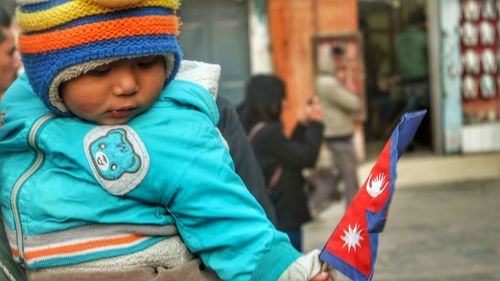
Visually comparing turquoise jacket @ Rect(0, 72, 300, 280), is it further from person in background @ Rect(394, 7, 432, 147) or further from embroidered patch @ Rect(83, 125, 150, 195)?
person in background @ Rect(394, 7, 432, 147)

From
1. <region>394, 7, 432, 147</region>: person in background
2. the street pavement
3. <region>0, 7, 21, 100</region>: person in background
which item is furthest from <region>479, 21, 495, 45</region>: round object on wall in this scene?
<region>0, 7, 21, 100</region>: person in background

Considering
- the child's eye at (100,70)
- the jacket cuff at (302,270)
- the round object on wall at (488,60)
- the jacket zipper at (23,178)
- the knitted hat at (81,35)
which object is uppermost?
the knitted hat at (81,35)

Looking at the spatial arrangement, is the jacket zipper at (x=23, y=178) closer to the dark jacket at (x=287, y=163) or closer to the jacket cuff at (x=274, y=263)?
the jacket cuff at (x=274, y=263)

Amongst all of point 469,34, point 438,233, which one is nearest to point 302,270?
point 438,233

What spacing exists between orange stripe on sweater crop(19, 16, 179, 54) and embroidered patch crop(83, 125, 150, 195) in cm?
20

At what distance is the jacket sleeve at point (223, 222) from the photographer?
1.66 metres

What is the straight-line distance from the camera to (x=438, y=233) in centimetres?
802

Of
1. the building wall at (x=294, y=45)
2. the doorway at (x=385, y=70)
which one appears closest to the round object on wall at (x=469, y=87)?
the doorway at (x=385, y=70)

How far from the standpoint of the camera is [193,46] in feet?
37.0

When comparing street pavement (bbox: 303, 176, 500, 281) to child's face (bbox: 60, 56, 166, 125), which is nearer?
child's face (bbox: 60, 56, 166, 125)

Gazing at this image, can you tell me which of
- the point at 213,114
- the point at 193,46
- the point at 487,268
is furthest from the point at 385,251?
the point at 213,114

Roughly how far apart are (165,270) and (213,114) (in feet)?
1.22

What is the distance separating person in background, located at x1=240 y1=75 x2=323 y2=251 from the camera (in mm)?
4965

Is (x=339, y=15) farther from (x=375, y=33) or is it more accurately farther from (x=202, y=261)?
(x=202, y=261)
